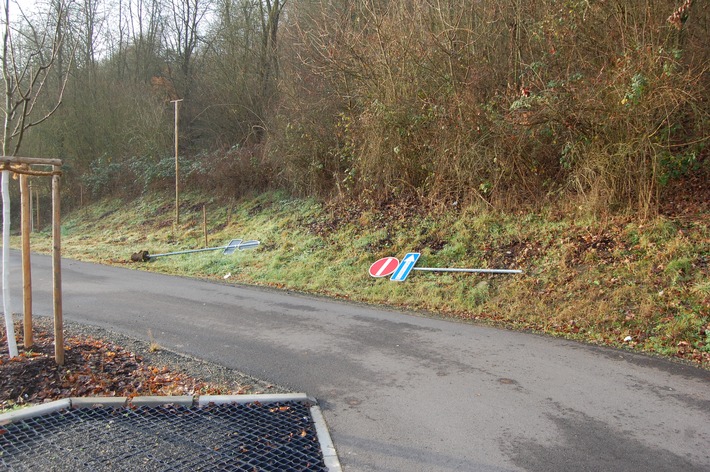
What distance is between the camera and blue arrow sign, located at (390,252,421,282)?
431 inches

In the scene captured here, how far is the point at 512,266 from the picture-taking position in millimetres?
10227

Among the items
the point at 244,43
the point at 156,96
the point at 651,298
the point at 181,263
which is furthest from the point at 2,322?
the point at 156,96

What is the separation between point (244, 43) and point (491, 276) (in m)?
21.0

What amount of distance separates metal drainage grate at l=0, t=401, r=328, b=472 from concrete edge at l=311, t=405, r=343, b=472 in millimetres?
45

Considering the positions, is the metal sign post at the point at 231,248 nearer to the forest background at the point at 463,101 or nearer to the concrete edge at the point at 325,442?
the forest background at the point at 463,101

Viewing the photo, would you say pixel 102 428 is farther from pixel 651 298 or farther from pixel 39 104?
pixel 39 104

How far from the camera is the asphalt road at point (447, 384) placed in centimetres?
405

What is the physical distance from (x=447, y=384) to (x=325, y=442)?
6.09ft

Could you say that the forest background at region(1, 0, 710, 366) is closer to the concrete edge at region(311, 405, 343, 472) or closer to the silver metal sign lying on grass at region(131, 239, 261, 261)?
the silver metal sign lying on grass at region(131, 239, 261, 261)

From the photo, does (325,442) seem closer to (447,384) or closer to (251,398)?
(251,398)

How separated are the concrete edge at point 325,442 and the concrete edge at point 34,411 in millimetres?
2130

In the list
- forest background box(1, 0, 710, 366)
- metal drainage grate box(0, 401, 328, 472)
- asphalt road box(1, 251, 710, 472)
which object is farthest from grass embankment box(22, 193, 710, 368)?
metal drainage grate box(0, 401, 328, 472)

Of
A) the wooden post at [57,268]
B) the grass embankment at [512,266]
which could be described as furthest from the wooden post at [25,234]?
the grass embankment at [512,266]

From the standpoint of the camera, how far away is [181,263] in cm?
1520
